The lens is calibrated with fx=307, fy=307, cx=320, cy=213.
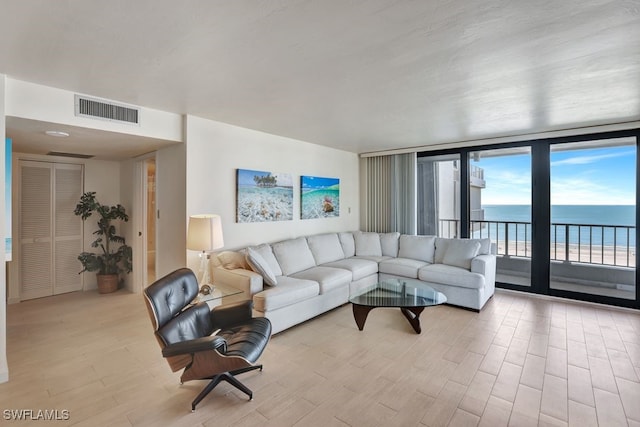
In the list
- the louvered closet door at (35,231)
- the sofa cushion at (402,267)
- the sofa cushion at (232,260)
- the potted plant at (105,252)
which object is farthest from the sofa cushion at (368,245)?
the louvered closet door at (35,231)

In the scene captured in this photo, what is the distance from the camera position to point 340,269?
14.0ft

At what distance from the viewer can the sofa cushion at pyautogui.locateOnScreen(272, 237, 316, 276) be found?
13.4 feet

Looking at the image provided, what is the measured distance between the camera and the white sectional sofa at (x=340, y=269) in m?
3.36

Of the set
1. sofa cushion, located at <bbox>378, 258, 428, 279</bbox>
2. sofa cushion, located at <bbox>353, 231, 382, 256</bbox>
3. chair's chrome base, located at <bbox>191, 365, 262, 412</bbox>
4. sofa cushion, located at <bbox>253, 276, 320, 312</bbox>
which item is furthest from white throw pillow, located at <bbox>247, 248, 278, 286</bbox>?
sofa cushion, located at <bbox>353, 231, 382, 256</bbox>

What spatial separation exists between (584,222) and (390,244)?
3.01 meters

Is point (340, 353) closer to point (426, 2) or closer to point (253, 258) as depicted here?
point (253, 258)

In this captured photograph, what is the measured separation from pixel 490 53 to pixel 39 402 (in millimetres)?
3995

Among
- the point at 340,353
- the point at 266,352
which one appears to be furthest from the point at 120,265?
the point at 340,353

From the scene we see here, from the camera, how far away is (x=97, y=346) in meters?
3.04

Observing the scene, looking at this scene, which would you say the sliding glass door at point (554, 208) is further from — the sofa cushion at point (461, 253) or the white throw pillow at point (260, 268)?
the white throw pillow at point (260, 268)

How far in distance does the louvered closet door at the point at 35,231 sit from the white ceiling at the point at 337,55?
91.7 inches

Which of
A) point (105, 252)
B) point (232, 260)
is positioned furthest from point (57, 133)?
point (105, 252)

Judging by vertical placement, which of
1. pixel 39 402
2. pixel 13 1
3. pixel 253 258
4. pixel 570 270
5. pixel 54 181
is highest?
pixel 13 1

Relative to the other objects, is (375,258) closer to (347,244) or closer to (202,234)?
(347,244)
